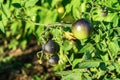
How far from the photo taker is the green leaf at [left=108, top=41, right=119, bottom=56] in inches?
88.4

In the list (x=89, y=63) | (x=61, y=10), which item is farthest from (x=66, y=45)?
(x=61, y=10)

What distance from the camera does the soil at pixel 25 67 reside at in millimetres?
5020

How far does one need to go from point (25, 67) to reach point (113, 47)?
3.09 metres

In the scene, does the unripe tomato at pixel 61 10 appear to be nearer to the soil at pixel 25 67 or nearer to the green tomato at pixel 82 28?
the soil at pixel 25 67

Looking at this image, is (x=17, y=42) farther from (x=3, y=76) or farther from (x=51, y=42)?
(x=51, y=42)

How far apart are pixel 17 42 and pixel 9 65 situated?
357mm

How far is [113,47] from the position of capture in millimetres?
2270

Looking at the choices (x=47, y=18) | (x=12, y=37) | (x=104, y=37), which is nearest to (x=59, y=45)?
(x=104, y=37)

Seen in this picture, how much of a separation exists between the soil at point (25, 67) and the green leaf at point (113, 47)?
8.13 ft

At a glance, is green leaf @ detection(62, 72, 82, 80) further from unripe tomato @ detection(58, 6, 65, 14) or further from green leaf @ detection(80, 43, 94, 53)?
unripe tomato @ detection(58, 6, 65, 14)

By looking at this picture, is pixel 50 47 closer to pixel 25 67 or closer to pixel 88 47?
pixel 88 47

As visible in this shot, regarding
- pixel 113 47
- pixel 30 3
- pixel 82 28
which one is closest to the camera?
pixel 82 28

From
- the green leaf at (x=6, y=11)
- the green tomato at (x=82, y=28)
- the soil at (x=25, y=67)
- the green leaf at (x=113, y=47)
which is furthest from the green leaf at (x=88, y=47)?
the soil at (x=25, y=67)

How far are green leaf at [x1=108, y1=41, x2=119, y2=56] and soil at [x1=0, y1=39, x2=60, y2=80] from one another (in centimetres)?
248
